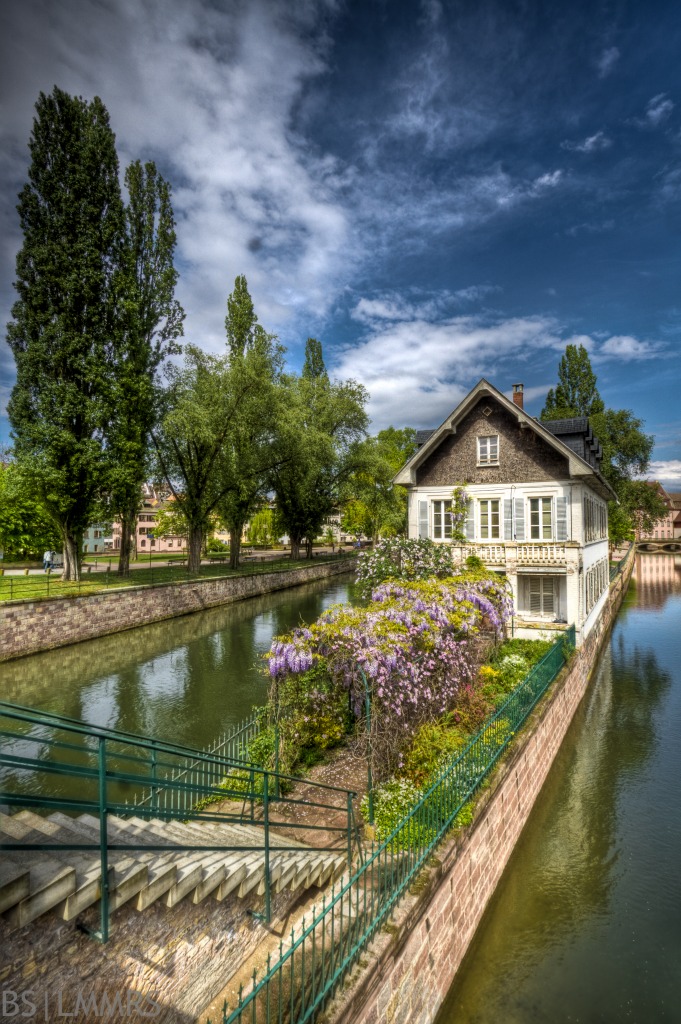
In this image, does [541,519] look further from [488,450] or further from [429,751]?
[429,751]

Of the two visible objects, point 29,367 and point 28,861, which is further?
point 29,367

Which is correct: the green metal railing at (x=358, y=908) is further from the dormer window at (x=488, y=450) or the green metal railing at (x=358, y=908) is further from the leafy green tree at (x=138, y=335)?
the leafy green tree at (x=138, y=335)

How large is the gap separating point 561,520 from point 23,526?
1563 inches

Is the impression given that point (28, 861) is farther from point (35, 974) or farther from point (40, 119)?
point (40, 119)

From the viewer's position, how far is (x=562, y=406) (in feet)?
184

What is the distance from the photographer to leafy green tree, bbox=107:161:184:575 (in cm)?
2869

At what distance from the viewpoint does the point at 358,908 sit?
5.23 meters

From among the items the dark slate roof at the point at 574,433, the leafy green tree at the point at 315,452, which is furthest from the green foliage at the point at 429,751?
the leafy green tree at the point at 315,452

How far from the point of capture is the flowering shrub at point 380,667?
9.51m

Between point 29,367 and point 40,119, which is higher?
point 40,119

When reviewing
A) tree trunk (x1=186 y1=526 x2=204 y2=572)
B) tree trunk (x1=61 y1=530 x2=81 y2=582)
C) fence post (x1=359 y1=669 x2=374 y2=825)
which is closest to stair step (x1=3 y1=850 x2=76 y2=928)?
fence post (x1=359 y1=669 x2=374 y2=825)

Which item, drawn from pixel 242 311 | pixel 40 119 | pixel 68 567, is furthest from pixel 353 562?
pixel 40 119

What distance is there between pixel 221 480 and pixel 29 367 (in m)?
15.1

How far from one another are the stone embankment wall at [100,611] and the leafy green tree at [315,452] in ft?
34.4
